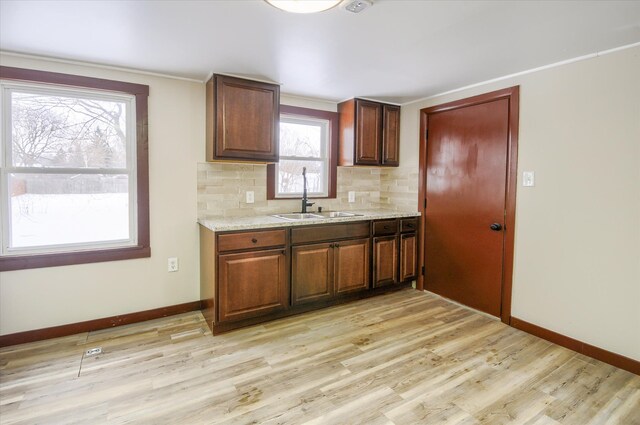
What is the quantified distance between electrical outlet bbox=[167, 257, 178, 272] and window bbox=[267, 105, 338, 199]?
1095 millimetres

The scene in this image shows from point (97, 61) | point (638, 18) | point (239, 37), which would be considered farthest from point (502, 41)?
point (97, 61)

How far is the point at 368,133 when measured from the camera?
3.89 m

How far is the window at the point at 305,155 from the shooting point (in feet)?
12.1

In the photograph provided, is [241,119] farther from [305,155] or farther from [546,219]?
[546,219]

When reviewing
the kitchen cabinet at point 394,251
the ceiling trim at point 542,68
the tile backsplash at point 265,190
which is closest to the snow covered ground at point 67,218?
the tile backsplash at point 265,190

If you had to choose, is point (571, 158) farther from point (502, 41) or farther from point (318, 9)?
point (318, 9)

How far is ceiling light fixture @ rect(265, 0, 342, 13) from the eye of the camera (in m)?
1.72

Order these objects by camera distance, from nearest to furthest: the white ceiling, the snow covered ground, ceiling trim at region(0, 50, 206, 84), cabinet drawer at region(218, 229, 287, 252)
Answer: the white ceiling → ceiling trim at region(0, 50, 206, 84) → the snow covered ground → cabinet drawer at region(218, 229, 287, 252)

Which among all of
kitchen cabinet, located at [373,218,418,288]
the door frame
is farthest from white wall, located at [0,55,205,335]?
the door frame

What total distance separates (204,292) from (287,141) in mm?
1749

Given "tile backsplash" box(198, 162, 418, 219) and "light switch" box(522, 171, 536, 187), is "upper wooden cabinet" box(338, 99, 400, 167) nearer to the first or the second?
"tile backsplash" box(198, 162, 418, 219)

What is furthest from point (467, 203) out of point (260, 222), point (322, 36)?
point (322, 36)

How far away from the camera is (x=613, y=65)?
238 centimetres

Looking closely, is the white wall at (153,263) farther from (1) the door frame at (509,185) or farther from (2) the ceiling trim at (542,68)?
(1) the door frame at (509,185)
